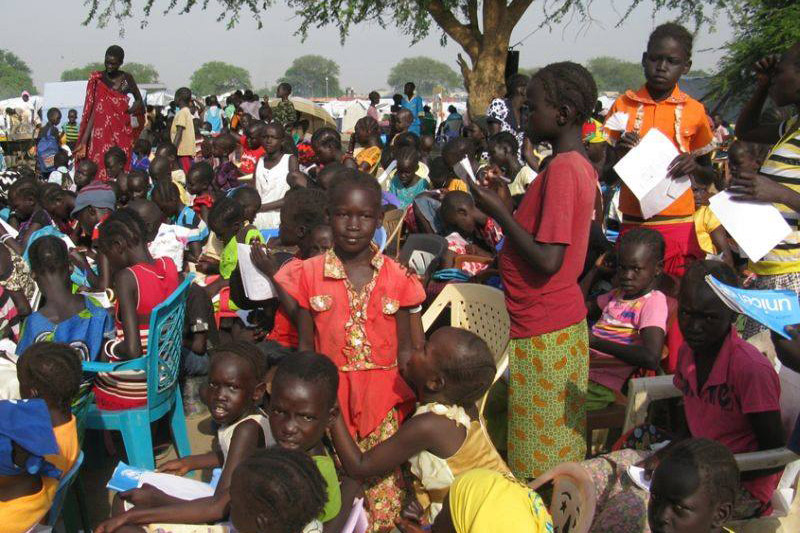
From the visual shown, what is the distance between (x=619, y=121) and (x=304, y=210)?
66.2 inches

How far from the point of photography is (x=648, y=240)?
11.4 ft

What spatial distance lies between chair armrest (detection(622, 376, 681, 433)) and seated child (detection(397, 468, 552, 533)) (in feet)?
3.68

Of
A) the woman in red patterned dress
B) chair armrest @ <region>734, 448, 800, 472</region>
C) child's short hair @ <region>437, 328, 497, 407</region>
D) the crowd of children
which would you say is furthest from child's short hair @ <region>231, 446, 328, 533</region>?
the woman in red patterned dress

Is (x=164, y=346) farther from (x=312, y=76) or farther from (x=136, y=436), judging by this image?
(x=312, y=76)

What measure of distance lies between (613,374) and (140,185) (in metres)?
4.52

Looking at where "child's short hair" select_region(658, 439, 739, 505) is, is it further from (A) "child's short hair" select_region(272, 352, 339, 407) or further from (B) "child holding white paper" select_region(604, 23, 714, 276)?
(B) "child holding white paper" select_region(604, 23, 714, 276)

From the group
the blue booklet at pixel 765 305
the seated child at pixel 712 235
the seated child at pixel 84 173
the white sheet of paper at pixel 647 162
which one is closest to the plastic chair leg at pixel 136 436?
the white sheet of paper at pixel 647 162

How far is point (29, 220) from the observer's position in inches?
223

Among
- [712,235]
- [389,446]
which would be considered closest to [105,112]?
[712,235]

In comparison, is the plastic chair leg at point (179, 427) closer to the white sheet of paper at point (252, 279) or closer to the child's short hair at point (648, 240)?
the white sheet of paper at point (252, 279)

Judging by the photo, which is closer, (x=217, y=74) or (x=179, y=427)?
(x=179, y=427)

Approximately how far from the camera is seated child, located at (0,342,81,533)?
2.60 meters

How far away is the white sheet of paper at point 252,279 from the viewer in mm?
3701

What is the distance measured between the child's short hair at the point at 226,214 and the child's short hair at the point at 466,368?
2.33 m
